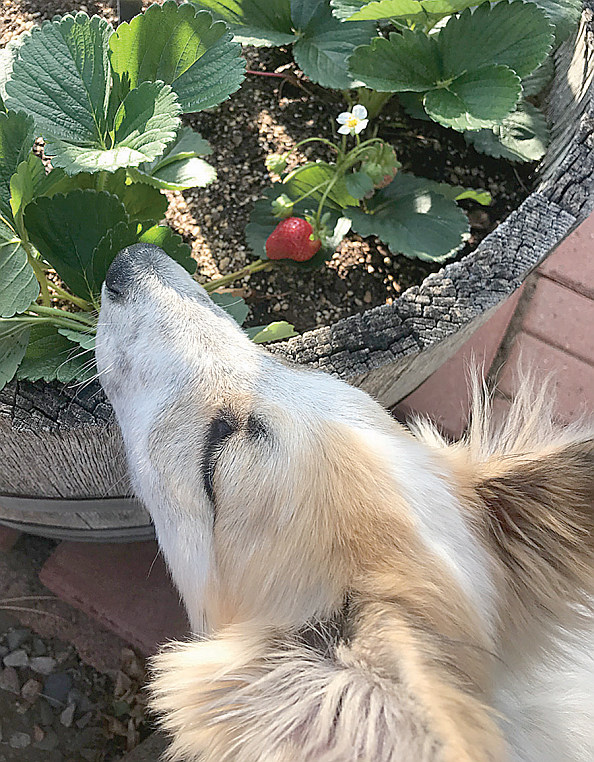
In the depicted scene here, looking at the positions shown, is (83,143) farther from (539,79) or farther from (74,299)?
(539,79)

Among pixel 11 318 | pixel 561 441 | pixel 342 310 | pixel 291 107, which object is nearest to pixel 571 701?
pixel 561 441

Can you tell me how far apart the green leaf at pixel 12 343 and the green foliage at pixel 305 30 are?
0.56 metres

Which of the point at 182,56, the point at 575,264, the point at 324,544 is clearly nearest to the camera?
the point at 324,544

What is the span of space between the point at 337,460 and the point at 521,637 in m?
0.27

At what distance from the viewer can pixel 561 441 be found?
92 centimetres

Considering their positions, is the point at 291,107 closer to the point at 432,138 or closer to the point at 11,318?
the point at 432,138

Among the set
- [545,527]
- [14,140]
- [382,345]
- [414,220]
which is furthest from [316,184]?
[545,527]

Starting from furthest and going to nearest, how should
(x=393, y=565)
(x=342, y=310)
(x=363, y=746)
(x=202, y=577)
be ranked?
(x=342, y=310), (x=202, y=577), (x=393, y=565), (x=363, y=746)

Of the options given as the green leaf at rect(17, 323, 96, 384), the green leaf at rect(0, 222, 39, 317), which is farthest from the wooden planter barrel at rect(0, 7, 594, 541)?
the green leaf at rect(0, 222, 39, 317)

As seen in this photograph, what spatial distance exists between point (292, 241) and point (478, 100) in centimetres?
32

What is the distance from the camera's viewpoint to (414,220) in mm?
1133

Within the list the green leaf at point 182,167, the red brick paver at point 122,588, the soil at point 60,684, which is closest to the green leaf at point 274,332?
the green leaf at point 182,167

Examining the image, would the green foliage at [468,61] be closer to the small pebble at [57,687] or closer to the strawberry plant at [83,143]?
the strawberry plant at [83,143]

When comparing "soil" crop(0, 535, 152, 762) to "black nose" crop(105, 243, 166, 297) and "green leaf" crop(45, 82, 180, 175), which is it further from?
"green leaf" crop(45, 82, 180, 175)
